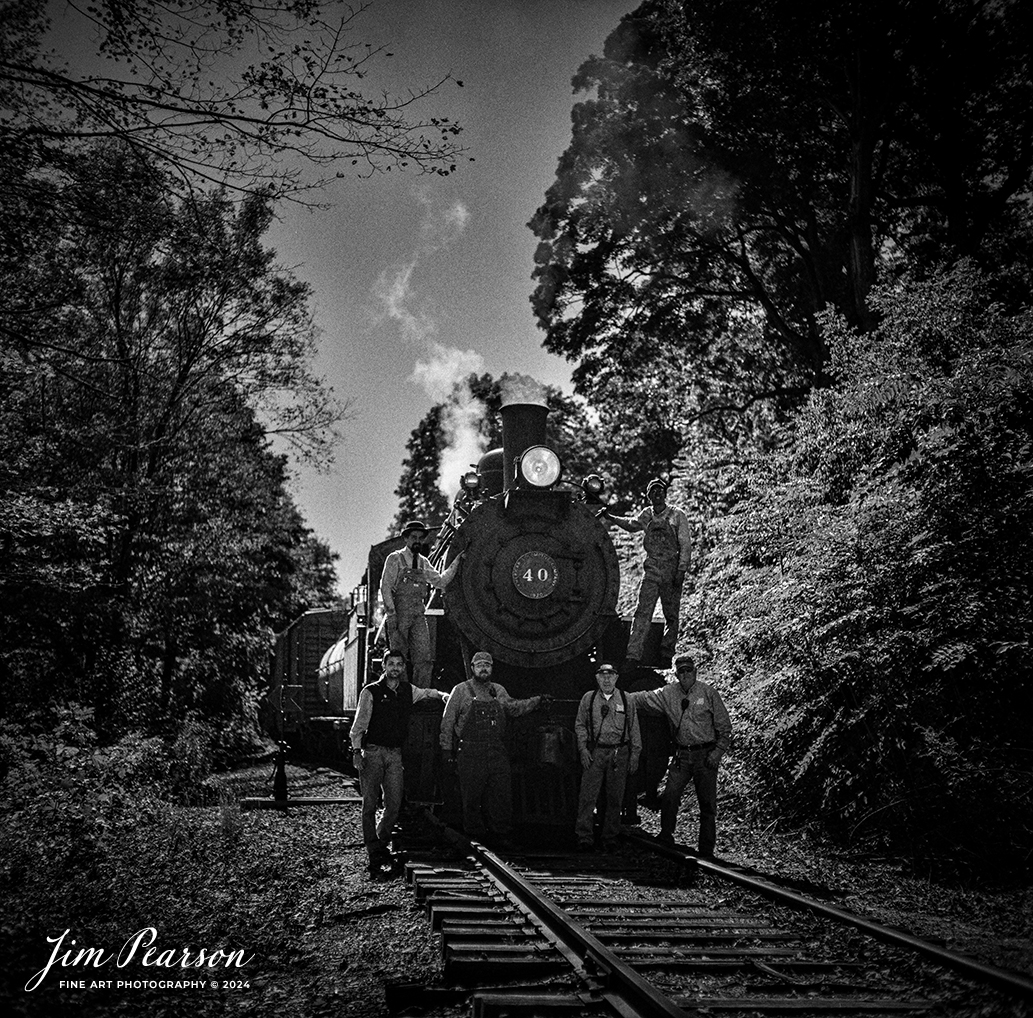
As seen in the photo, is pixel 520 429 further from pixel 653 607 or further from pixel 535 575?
pixel 653 607

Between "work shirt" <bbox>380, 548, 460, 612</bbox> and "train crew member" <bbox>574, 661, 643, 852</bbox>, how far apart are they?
1.83 metres

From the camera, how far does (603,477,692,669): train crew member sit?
32.1 feet

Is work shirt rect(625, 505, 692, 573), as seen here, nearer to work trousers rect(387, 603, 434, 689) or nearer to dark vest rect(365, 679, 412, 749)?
work trousers rect(387, 603, 434, 689)

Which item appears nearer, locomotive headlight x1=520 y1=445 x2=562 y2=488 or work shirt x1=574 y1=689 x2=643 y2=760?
work shirt x1=574 y1=689 x2=643 y2=760

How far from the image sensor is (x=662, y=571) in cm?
983

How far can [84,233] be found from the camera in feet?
24.4

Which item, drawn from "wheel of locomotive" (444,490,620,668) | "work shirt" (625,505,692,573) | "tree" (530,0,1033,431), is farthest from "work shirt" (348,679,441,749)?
"tree" (530,0,1033,431)

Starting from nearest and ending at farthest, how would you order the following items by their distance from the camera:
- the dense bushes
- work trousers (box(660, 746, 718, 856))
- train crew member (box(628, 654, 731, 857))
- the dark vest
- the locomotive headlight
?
1. the dense bushes
2. work trousers (box(660, 746, 718, 856))
3. the dark vest
4. train crew member (box(628, 654, 731, 857))
5. the locomotive headlight

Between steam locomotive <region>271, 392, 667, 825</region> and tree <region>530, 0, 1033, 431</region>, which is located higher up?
tree <region>530, 0, 1033, 431</region>

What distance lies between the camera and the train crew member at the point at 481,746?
861cm

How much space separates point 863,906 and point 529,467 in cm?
505

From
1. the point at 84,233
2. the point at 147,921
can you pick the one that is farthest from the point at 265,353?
the point at 147,921

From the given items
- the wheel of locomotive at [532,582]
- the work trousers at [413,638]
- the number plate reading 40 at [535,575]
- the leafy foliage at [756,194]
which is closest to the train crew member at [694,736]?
the wheel of locomotive at [532,582]

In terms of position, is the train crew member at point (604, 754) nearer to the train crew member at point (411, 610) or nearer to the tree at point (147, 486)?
the train crew member at point (411, 610)
